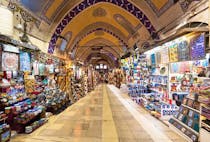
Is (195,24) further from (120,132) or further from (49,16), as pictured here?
(49,16)

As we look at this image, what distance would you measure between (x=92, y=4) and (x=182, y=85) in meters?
5.27

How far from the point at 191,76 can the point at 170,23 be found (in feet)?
6.36

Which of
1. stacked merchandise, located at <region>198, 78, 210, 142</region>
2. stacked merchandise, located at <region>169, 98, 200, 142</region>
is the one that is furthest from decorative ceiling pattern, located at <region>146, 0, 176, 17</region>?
stacked merchandise, located at <region>198, 78, 210, 142</region>

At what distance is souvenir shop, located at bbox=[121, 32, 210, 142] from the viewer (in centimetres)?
340

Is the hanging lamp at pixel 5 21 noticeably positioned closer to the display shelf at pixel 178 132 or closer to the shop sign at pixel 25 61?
the shop sign at pixel 25 61

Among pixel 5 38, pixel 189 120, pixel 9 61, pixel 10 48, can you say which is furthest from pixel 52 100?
pixel 189 120

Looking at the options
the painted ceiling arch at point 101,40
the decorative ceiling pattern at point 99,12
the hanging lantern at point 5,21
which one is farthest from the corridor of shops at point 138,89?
the painted ceiling arch at point 101,40

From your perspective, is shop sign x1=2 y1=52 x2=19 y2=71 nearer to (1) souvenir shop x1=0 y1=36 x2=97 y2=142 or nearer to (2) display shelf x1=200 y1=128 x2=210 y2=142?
(1) souvenir shop x1=0 y1=36 x2=97 y2=142

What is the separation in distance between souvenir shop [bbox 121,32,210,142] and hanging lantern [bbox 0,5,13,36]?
3.54 metres

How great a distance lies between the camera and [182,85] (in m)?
4.90

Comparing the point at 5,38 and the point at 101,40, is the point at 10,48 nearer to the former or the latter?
the point at 5,38

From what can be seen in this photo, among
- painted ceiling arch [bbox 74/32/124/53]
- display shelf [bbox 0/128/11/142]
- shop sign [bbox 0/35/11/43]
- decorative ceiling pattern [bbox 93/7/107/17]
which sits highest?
decorative ceiling pattern [bbox 93/7/107/17]

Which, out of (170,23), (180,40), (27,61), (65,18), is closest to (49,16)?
(65,18)

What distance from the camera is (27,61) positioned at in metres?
5.09
